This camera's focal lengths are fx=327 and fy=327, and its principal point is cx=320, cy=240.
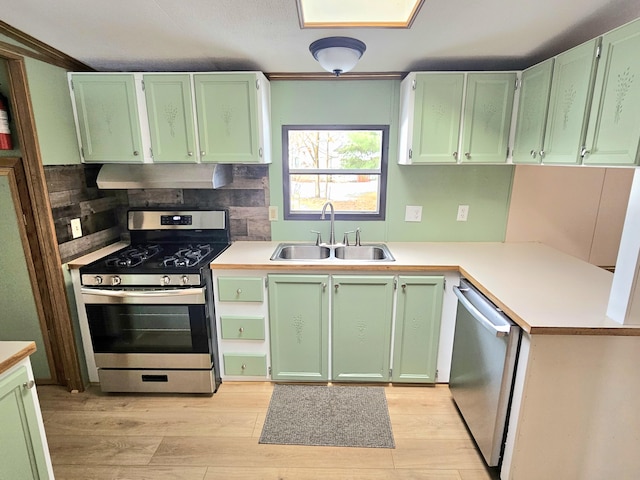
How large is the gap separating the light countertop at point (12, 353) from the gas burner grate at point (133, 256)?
87cm

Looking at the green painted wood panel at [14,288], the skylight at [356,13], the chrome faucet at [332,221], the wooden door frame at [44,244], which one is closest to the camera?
the skylight at [356,13]

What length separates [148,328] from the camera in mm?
2156

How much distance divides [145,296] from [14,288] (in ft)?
3.01

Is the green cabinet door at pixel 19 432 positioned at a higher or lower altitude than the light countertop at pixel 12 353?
lower

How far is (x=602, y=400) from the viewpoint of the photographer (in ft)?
4.74

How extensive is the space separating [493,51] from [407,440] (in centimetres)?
241

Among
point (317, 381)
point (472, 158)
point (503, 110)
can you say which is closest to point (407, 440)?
point (317, 381)

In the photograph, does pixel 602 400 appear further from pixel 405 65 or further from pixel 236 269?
pixel 405 65

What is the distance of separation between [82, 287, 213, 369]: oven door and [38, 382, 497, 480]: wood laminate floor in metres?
0.29

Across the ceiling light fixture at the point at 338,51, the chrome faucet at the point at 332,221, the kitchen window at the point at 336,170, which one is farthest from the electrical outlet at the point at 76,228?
the ceiling light fixture at the point at 338,51

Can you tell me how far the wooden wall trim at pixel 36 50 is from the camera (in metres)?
1.77

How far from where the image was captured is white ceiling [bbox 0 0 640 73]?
1593 mm

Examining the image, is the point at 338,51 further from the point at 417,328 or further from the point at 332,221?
the point at 417,328

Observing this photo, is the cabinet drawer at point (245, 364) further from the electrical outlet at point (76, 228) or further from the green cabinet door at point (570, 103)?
the green cabinet door at point (570, 103)
